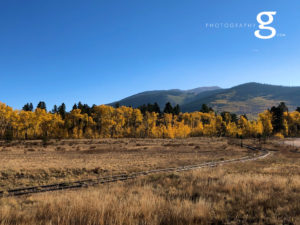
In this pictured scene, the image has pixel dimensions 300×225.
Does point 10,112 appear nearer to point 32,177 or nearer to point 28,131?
point 28,131

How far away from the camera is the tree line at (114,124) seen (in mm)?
72625

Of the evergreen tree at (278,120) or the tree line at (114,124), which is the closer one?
the tree line at (114,124)

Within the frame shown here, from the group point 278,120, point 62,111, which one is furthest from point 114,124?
point 278,120

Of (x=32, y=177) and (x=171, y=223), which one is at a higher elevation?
(x=171, y=223)

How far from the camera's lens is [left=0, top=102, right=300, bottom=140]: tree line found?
72625mm

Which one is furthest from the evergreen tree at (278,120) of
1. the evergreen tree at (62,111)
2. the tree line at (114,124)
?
the evergreen tree at (62,111)

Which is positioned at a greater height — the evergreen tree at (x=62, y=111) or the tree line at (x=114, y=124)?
the evergreen tree at (x=62, y=111)

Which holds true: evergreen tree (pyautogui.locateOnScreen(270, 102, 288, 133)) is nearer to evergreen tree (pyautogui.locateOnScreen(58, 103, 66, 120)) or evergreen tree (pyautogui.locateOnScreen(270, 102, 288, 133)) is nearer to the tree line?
the tree line

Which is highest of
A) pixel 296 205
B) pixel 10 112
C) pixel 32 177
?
pixel 10 112

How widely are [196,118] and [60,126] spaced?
6503cm

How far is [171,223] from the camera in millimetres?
4957

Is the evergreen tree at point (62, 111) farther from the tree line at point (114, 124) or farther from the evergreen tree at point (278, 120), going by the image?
the evergreen tree at point (278, 120)

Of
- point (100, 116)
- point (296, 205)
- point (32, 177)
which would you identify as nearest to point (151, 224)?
point (296, 205)

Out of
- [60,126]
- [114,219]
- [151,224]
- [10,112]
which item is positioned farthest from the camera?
[60,126]
